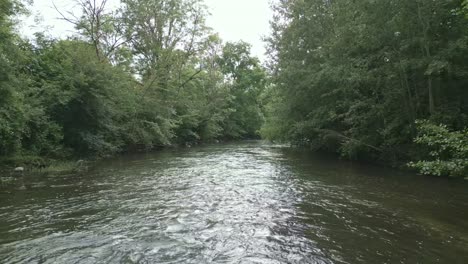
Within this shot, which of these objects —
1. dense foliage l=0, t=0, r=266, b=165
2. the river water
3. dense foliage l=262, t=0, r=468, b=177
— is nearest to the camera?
the river water

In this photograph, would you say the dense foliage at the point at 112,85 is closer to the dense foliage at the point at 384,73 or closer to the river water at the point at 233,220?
the river water at the point at 233,220

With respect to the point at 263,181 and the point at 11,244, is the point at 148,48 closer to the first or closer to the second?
the point at 263,181

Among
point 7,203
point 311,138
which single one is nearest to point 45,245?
point 7,203

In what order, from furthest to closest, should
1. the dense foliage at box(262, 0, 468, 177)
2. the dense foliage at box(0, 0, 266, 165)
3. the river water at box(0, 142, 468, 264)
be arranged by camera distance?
the dense foliage at box(0, 0, 266, 165), the dense foliage at box(262, 0, 468, 177), the river water at box(0, 142, 468, 264)

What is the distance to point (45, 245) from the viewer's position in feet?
19.9

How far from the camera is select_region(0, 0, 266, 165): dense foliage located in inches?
573

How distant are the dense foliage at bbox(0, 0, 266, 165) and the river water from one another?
4442 millimetres

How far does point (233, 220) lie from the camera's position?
7727 millimetres

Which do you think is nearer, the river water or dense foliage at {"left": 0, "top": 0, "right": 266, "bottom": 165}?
the river water

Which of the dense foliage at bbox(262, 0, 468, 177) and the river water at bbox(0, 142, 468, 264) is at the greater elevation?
the dense foliage at bbox(262, 0, 468, 177)

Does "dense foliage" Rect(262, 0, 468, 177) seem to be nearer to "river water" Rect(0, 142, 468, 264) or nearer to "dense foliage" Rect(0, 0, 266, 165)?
"river water" Rect(0, 142, 468, 264)

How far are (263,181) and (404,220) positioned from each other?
5662 mm

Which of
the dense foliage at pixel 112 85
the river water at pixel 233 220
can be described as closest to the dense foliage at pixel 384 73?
the river water at pixel 233 220

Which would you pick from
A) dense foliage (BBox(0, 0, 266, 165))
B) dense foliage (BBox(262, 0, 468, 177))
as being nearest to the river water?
dense foliage (BBox(262, 0, 468, 177))
